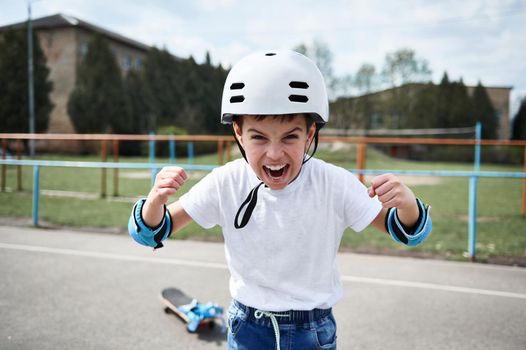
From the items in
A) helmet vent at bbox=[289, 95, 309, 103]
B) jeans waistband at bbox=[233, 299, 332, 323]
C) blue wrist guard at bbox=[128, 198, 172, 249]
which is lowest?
jeans waistband at bbox=[233, 299, 332, 323]

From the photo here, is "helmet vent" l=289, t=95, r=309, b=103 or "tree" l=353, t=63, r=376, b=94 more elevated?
"tree" l=353, t=63, r=376, b=94

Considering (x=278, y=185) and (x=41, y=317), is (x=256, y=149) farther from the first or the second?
(x=41, y=317)

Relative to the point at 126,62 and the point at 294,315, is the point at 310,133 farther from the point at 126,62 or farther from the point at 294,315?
the point at 126,62

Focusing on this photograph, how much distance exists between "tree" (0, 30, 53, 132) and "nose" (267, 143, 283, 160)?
32699mm

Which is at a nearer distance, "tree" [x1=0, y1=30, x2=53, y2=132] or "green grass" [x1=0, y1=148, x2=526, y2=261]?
"green grass" [x1=0, y1=148, x2=526, y2=261]

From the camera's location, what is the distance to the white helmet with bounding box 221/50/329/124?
4.93ft

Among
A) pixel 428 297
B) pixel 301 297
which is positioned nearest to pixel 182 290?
pixel 428 297

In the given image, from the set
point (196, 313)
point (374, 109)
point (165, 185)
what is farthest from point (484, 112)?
point (165, 185)

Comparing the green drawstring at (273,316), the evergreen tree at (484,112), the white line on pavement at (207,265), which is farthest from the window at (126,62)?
the green drawstring at (273,316)

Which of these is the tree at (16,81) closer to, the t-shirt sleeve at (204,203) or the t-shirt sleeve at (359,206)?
the t-shirt sleeve at (204,203)

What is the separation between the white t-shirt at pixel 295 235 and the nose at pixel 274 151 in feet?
0.57

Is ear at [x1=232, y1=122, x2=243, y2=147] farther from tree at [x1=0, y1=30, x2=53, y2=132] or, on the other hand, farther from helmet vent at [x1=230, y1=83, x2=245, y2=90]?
tree at [x1=0, y1=30, x2=53, y2=132]

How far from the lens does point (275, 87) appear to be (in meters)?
1.52

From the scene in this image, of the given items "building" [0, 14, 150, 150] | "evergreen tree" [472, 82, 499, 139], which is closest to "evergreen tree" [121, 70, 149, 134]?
"building" [0, 14, 150, 150]
